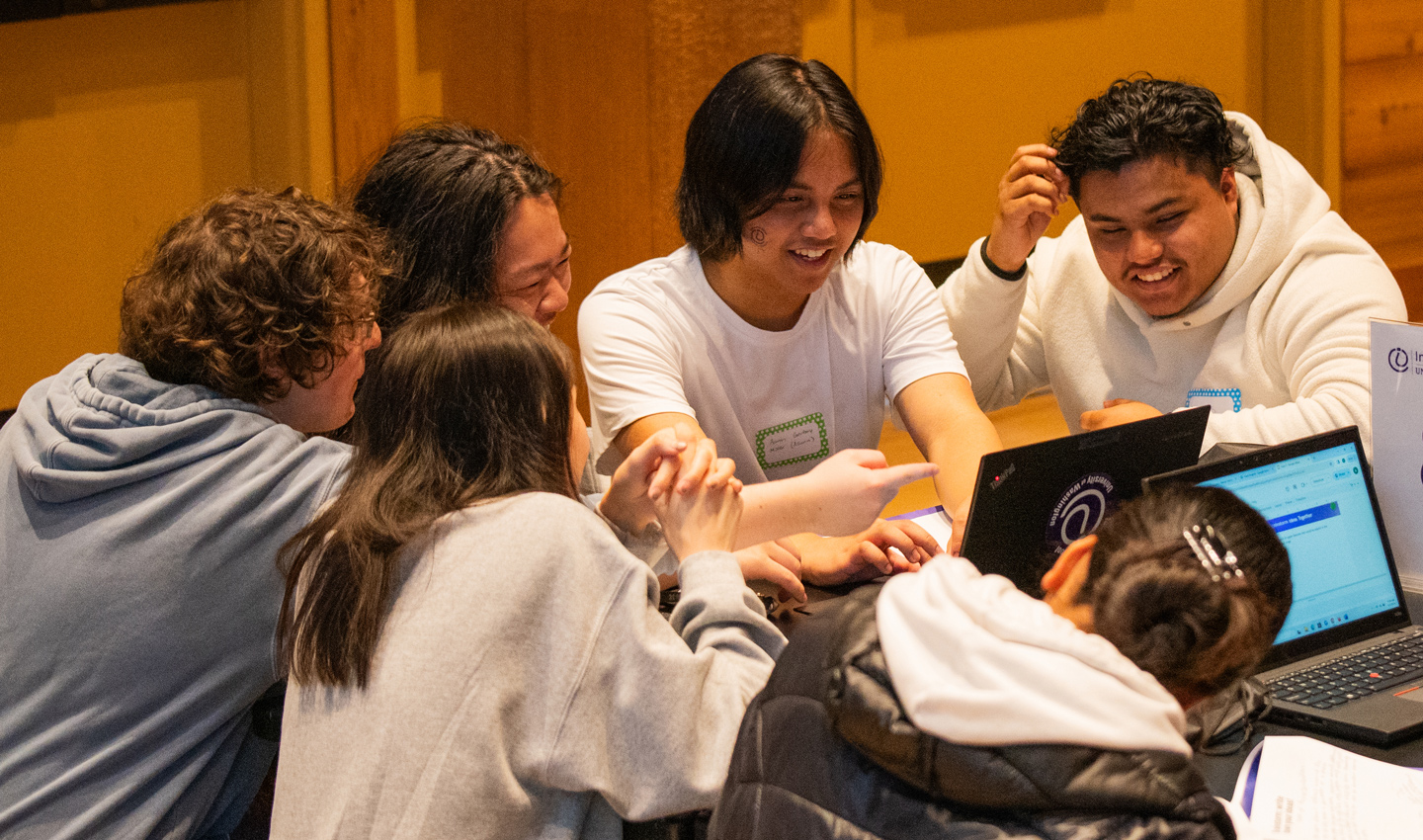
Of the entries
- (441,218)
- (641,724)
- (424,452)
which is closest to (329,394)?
(424,452)

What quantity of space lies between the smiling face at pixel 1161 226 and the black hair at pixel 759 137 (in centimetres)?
41

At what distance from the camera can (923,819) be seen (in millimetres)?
939

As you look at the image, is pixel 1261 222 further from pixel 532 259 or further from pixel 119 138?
pixel 119 138

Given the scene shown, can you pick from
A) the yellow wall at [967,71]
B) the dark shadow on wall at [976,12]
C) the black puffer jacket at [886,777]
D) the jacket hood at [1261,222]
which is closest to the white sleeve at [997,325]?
the jacket hood at [1261,222]

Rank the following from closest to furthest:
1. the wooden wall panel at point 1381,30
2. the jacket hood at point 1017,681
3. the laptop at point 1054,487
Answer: the jacket hood at point 1017,681
the laptop at point 1054,487
the wooden wall panel at point 1381,30

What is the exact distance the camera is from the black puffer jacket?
Answer: 2.90 ft

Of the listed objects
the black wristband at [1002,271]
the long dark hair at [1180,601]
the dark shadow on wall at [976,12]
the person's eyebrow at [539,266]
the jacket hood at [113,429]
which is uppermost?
the dark shadow on wall at [976,12]

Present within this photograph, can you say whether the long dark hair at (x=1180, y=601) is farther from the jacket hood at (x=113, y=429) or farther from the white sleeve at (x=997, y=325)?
the white sleeve at (x=997, y=325)

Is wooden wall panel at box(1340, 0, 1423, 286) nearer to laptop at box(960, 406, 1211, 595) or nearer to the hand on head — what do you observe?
the hand on head

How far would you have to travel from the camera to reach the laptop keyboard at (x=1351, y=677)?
1.46m

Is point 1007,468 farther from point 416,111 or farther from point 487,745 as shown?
point 416,111

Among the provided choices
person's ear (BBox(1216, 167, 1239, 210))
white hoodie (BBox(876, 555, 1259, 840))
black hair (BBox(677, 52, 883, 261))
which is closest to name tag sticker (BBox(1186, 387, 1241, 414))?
person's ear (BBox(1216, 167, 1239, 210))

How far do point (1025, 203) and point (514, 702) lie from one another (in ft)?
4.98

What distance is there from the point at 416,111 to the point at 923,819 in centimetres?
312
